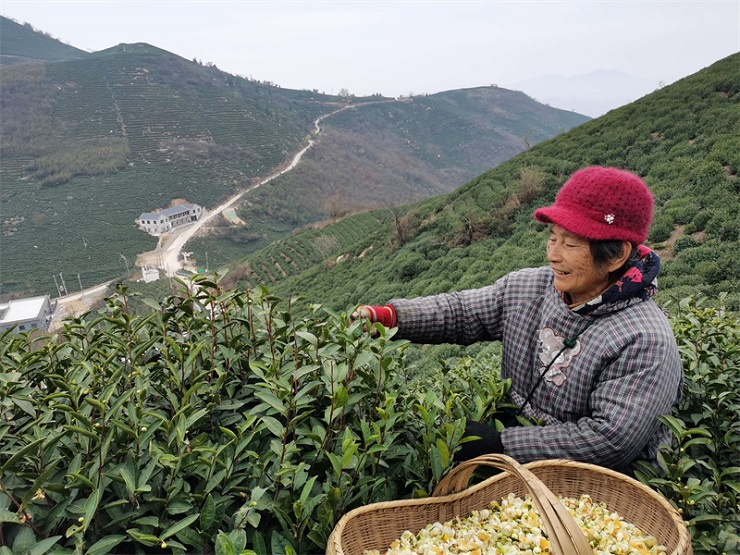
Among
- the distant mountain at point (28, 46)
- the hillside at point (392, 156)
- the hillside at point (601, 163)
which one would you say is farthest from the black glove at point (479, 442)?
the distant mountain at point (28, 46)

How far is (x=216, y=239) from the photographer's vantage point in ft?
143

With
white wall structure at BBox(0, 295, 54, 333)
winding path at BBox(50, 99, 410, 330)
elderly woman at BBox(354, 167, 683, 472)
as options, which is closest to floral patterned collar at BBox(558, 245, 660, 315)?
elderly woman at BBox(354, 167, 683, 472)

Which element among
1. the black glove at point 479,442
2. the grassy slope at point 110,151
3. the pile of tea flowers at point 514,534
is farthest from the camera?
the grassy slope at point 110,151

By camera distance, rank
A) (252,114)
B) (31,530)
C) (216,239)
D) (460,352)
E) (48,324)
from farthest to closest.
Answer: (252,114) → (216,239) → (48,324) → (460,352) → (31,530)

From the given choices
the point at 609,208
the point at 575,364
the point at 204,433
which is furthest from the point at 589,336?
the point at 204,433

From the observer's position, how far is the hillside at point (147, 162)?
134 feet

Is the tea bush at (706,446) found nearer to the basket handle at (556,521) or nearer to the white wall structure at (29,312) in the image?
the basket handle at (556,521)

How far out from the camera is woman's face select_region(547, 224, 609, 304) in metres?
1.59

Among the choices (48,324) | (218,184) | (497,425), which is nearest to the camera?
(497,425)

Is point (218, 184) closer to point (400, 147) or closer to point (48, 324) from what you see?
point (48, 324)

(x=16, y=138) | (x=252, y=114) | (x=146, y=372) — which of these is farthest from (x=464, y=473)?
(x=252, y=114)

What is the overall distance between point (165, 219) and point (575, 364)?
4729cm

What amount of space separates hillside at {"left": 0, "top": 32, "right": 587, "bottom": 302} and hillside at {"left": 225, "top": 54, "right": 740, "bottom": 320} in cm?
1759

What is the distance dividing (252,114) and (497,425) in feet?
255
